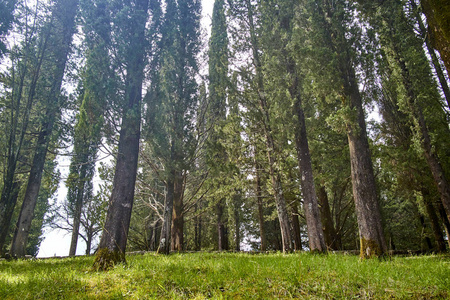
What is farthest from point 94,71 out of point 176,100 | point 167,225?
point 167,225

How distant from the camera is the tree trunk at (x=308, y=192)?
8.14 m

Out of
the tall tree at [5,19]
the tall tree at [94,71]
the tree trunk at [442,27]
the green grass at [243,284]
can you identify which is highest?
the tall tree at [5,19]

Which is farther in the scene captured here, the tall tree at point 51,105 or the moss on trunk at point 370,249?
the tall tree at point 51,105

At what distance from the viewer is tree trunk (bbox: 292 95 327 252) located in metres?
8.14

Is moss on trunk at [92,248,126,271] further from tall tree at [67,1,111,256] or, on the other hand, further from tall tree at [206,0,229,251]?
tall tree at [206,0,229,251]

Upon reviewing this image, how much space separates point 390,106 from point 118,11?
14.2 meters

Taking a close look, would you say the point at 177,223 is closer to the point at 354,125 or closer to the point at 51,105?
the point at 51,105

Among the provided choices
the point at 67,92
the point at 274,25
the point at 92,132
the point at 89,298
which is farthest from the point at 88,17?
the point at 89,298

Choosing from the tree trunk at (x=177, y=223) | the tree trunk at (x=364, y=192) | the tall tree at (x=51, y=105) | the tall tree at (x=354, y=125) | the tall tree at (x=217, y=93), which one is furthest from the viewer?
the tree trunk at (x=177, y=223)

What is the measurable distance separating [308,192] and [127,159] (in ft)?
20.7

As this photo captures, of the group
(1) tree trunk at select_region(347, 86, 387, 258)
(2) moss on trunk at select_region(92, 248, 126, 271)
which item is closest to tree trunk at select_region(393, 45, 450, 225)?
(1) tree trunk at select_region(347, 86, 387, 258)

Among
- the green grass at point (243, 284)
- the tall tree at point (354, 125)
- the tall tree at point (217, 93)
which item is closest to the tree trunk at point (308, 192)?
the tall tree at point (354, 125)

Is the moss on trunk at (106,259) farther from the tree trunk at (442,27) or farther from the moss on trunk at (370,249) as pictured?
the tree trunk at (442,27)

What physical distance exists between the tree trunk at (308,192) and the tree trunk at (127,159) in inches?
234
